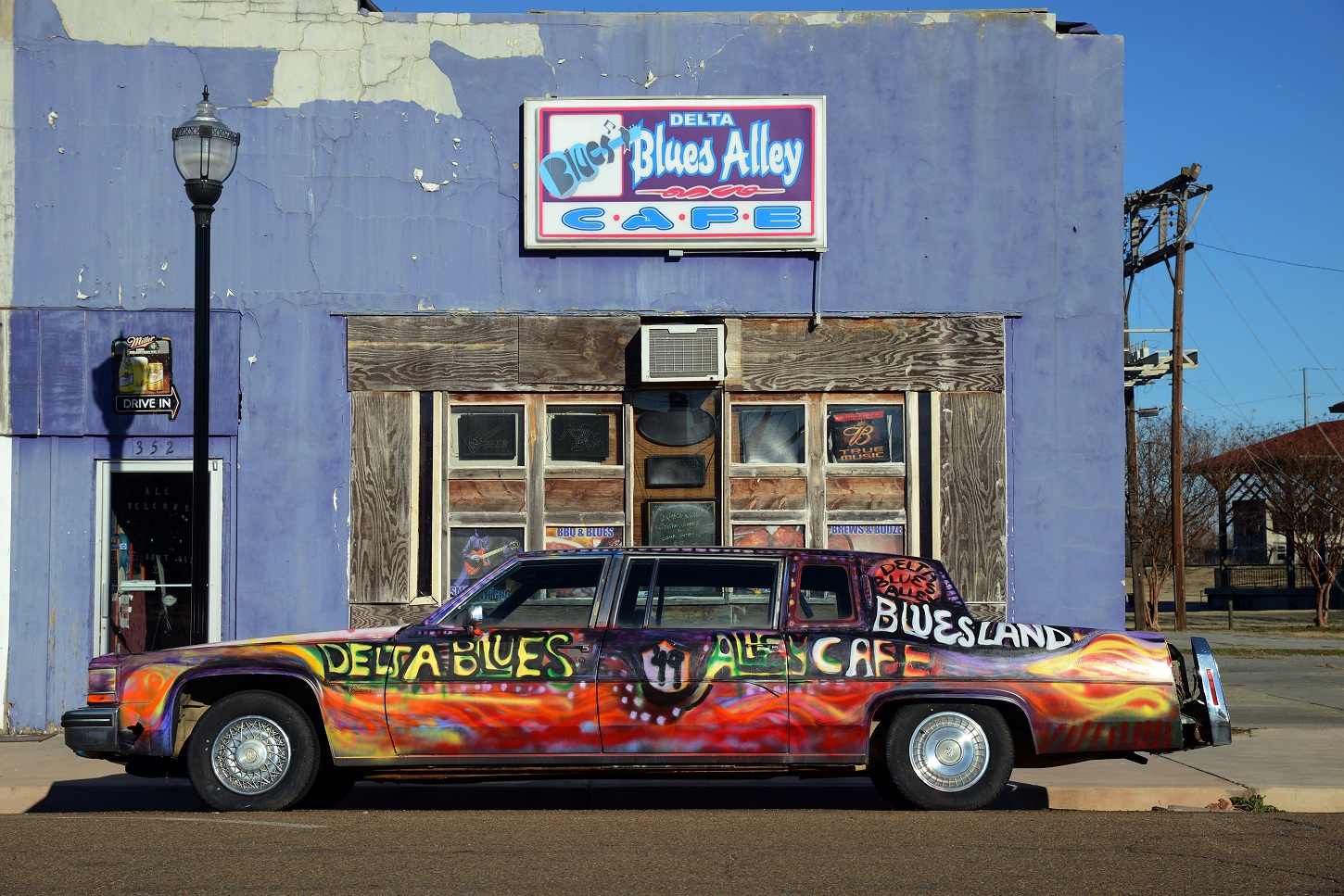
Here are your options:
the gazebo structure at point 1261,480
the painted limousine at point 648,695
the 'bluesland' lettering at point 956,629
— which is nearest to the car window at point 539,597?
the painted limousine at point 648,695

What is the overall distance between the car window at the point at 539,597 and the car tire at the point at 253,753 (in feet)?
3.61

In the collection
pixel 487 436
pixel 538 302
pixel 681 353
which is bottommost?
pixel 487 436

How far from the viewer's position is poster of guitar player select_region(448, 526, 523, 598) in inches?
495

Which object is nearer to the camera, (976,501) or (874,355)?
(976,501)

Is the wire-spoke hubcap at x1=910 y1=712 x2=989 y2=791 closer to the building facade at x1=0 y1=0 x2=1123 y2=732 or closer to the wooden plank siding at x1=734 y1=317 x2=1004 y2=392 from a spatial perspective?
the building facade at x1=0 y1=0 x2=1123 y2=732

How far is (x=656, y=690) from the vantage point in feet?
27.0

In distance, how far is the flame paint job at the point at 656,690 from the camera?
8.21m

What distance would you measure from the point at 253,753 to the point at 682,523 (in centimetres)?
507

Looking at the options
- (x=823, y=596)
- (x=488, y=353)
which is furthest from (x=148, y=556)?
(x=823, y=596)

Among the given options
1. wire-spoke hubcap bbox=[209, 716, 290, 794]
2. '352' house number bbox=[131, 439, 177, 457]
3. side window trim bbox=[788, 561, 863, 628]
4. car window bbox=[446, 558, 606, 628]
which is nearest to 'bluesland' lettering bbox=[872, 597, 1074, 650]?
side window trim bbox=[788, 561, 863, 628]

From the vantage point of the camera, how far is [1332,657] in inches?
Result: 894

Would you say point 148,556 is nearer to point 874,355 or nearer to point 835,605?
point 874,355

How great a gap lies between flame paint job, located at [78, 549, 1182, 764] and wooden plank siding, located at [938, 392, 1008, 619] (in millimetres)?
4101

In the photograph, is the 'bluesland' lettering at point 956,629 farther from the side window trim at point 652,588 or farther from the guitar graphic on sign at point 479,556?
the guitar graphic on sign at point 479,556
